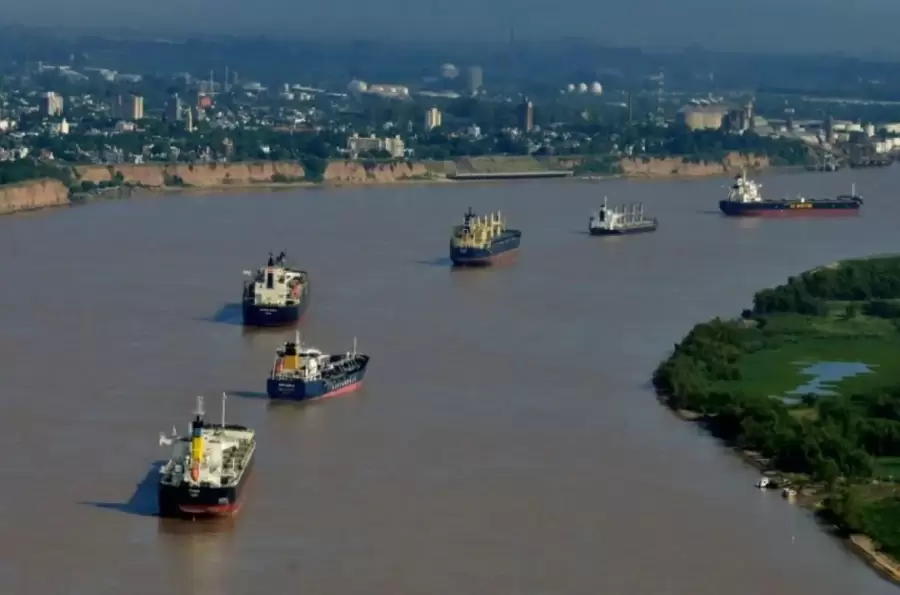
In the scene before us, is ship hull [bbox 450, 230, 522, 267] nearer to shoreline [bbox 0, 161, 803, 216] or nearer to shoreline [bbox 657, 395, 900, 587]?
shoreline [bbox 0, 161, 803, 216]

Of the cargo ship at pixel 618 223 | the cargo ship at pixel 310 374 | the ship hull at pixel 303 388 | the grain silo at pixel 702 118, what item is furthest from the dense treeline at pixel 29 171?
the grain silo at pixel 702 118

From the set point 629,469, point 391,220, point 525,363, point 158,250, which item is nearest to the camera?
point 629,469

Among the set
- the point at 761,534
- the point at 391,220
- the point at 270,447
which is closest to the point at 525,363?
the point at 270,447

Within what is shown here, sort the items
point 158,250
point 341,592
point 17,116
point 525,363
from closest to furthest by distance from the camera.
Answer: point 341,592, point 525,363, point 158,250, point 17,116

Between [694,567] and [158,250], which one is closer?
[694,567]

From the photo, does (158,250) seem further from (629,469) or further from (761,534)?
(761,534)

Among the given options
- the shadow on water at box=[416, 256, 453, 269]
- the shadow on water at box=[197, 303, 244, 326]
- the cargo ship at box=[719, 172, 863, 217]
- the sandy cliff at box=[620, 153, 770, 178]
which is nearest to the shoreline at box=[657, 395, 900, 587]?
the shadow on water at box=[197, 303, 244, 326]
